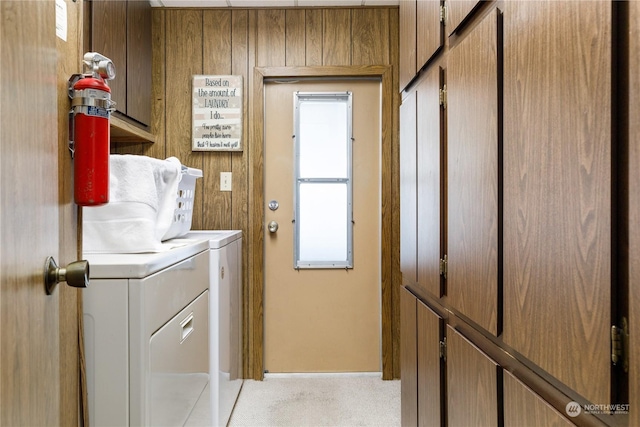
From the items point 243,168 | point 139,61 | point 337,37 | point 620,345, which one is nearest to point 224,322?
point 243,168

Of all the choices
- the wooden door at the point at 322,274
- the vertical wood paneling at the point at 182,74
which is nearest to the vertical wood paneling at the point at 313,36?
the wooden door at the point at 322,274

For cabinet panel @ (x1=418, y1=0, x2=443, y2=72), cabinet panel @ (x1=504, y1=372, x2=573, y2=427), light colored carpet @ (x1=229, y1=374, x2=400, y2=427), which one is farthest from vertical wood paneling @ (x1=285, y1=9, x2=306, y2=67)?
cabinet panel @ (x1=504, y1=372, x2=573, y2=427)

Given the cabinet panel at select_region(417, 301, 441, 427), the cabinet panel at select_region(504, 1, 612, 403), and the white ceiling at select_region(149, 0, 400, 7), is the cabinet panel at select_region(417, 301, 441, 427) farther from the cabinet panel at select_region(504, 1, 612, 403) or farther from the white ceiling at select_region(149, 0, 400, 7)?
the white ceiling at select_region(149, 0, 400, 7)

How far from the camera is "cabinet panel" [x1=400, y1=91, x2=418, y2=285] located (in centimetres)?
157

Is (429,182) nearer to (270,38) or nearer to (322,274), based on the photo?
(322,274)

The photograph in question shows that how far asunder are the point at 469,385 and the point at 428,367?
361 mm

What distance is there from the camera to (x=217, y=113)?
2623 mm

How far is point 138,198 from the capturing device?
1272 millimetres

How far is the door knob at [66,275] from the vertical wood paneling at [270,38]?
2142 mm

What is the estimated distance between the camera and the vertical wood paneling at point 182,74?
262 centimetres

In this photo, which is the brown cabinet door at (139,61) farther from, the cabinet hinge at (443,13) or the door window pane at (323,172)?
the cabinet hinge at (443,13)

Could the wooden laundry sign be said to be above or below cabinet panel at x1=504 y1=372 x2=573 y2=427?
above

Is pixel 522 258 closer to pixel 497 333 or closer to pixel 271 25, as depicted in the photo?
pixel 497 333

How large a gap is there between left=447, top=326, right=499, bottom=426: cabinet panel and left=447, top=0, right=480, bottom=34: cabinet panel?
2.76 feet
